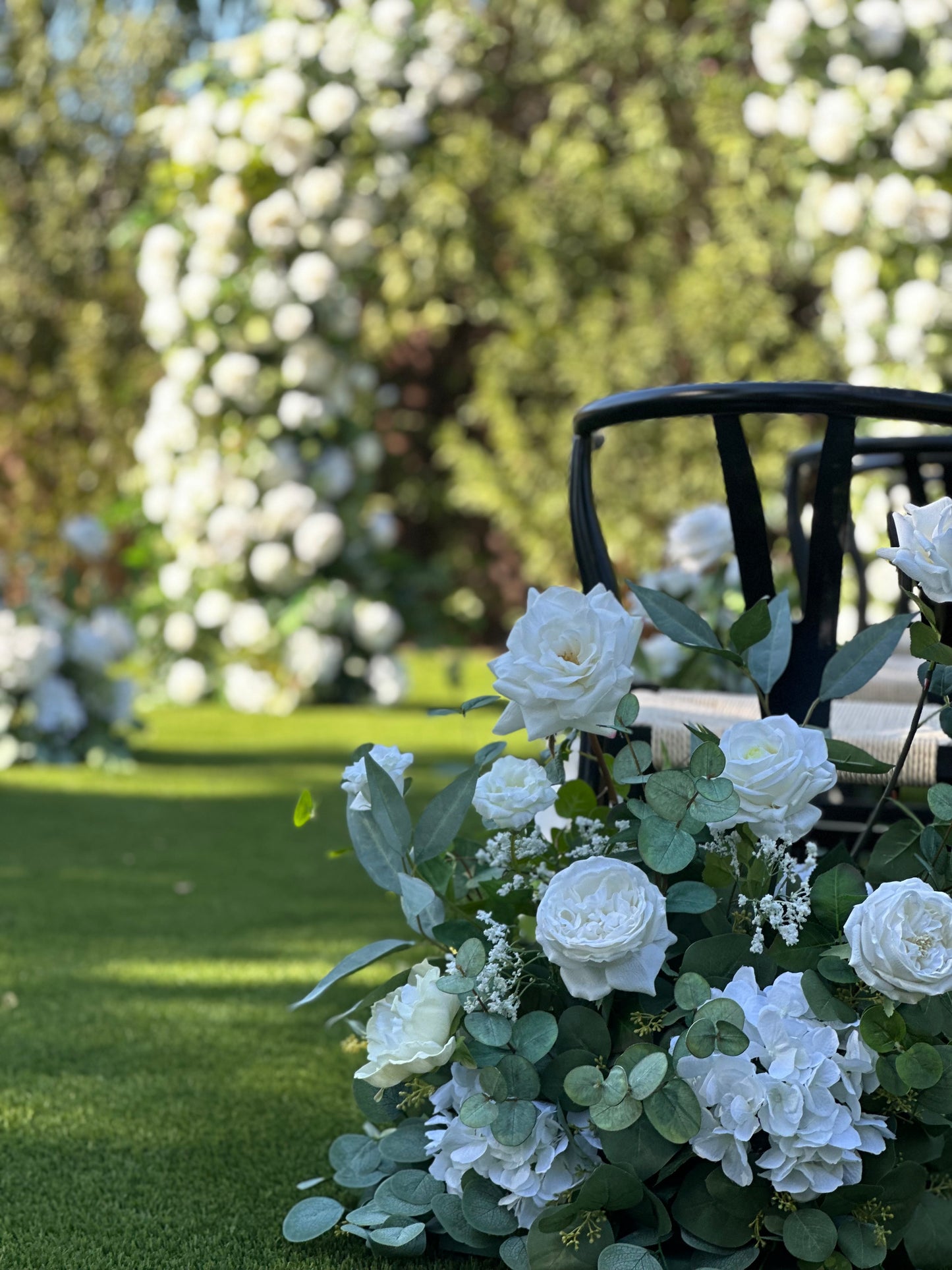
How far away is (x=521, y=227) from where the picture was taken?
6.82 m

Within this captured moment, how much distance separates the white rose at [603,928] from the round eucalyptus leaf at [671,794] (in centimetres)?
5

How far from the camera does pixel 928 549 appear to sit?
38.7 inches

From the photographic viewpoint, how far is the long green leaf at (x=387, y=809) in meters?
1.09

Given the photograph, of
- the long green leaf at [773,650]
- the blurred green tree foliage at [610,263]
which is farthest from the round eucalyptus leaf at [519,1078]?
the blurred green tree foliage at [610,263]

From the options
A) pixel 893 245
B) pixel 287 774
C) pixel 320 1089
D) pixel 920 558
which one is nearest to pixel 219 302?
pixel 287 774

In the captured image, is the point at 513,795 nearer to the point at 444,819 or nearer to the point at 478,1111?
the point at 444,819

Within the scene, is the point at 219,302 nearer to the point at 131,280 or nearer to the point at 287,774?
the point at 287,774

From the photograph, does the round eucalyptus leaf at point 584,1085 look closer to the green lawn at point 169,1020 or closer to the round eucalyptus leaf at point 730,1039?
the round eucalyptus leaf at point 730,1039

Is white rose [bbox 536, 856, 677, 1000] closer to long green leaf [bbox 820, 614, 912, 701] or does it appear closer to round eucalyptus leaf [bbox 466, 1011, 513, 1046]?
round eucalyptus leaf [bbox 466, 1011, 513, 1046]

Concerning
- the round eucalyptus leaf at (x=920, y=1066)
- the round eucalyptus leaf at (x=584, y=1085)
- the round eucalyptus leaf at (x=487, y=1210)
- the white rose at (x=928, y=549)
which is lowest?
the round eucalyptus leaf at (x=487, y=1210)

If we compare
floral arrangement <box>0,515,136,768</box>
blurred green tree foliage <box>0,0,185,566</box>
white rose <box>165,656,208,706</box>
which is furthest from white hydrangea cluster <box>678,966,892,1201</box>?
blurred green tree foliage <box>0,0,185,566</box>

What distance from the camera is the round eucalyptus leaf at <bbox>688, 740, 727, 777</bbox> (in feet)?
3.23

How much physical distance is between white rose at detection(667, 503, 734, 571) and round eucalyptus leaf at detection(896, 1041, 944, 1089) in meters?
0.98

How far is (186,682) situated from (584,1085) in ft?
14.1
